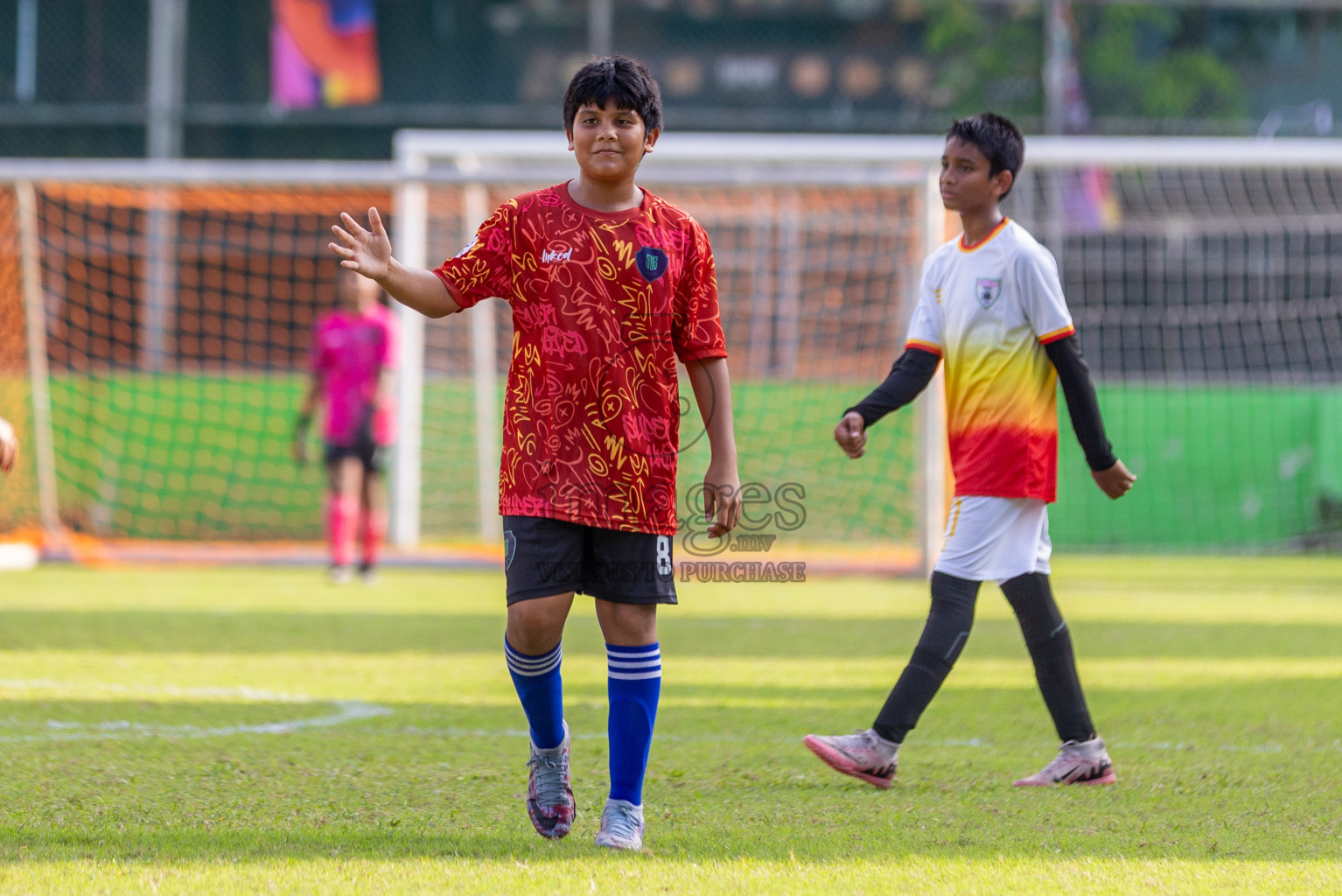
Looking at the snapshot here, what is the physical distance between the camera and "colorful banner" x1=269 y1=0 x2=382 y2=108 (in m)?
19.1

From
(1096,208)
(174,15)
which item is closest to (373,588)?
(1096,208)

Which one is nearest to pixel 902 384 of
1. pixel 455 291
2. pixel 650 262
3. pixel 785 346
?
pixel 650 262

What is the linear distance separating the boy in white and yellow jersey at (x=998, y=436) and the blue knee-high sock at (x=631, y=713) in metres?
0.72

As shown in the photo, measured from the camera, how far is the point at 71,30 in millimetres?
19469

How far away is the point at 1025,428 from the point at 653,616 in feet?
3.98

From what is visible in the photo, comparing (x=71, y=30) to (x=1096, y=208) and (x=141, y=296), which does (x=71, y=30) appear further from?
(x=1096, y=208)

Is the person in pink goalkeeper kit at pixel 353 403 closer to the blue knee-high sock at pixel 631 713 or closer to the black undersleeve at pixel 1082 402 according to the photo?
the black undersleeve at pixel 1082 402

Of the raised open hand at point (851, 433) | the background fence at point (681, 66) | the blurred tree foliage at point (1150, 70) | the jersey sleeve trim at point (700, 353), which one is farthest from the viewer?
the background fence at point (681, 66)

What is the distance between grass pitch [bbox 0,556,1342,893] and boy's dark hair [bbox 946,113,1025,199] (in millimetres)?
1587

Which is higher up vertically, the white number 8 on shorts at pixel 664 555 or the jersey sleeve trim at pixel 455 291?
the jersey sleeve trim at pixel 455 291

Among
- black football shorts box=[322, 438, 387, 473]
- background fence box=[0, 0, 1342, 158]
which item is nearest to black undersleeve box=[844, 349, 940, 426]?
black football shorts box=[322, 438, 387, 473]

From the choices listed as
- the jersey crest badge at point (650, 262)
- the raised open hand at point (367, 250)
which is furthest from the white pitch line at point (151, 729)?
the jersey crest badge at point (650, 262)

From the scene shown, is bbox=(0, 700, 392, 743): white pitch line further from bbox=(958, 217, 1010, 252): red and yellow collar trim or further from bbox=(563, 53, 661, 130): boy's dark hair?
bbox=(958, 217, 1010, 252): red and yellow collar trim

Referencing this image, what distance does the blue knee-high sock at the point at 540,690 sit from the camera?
11.0ft
